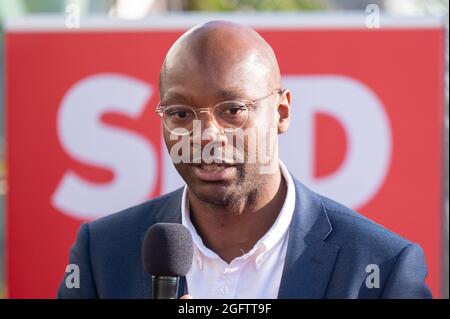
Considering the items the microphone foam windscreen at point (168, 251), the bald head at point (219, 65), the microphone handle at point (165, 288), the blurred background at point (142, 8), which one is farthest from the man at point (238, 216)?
the blurred background at point (142, 8)

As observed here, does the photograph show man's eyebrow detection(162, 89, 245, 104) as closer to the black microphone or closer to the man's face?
the man's face

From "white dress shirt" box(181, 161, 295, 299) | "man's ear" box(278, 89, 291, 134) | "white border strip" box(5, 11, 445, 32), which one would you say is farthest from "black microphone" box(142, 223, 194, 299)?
"white border strip" box(5, 11, 445, 32)

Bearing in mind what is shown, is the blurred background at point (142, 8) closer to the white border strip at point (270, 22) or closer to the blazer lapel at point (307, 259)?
the white border strip at point (270, 22)

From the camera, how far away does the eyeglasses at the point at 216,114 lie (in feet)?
8.08

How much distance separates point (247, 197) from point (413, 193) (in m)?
1.51

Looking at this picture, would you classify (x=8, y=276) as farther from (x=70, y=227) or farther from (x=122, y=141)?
(x=122, y=141)

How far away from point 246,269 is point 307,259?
0.62 feet

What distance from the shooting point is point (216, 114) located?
2.46m

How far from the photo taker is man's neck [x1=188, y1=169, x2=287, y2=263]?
2633 mm

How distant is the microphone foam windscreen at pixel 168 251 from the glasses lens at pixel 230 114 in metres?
0.31

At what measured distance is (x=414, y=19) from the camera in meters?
3.76

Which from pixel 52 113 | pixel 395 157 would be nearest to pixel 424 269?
pixel 395 157

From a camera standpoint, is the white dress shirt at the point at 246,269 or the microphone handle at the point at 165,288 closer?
the microphone handle at the point at 165,288

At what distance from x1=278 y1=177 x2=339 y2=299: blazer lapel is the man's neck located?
3.0 inches
